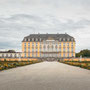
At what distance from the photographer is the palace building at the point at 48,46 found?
77500 millimetres

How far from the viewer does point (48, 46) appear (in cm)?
7906

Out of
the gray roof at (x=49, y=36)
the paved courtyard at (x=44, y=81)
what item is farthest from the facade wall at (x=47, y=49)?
the paved courtyard at (x=44, y=81)

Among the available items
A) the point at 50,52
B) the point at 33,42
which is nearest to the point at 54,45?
the point at 50,52

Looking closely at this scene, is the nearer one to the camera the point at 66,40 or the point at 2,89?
the point at 2,89

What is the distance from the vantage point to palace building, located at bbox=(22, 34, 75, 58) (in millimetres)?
77500

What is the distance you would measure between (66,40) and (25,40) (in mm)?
20310

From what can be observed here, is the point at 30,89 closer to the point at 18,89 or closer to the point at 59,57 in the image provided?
the point at 18,89

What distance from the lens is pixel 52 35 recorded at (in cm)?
8150

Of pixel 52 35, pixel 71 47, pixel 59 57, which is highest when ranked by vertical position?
pixel 52 35

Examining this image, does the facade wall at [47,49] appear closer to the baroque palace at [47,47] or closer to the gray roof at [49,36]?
the baroque palace at [47,47]

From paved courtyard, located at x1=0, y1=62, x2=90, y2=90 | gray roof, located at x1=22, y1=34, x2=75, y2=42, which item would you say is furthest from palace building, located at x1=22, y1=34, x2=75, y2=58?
paved courtyard, located at x1=0, y1=62, x2=90, y2=90

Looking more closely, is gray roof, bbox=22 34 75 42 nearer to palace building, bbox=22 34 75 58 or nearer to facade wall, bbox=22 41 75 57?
palace building, bbox=22 34 75 58

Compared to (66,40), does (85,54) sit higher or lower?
lower

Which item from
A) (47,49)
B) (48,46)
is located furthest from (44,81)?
(47,49)
